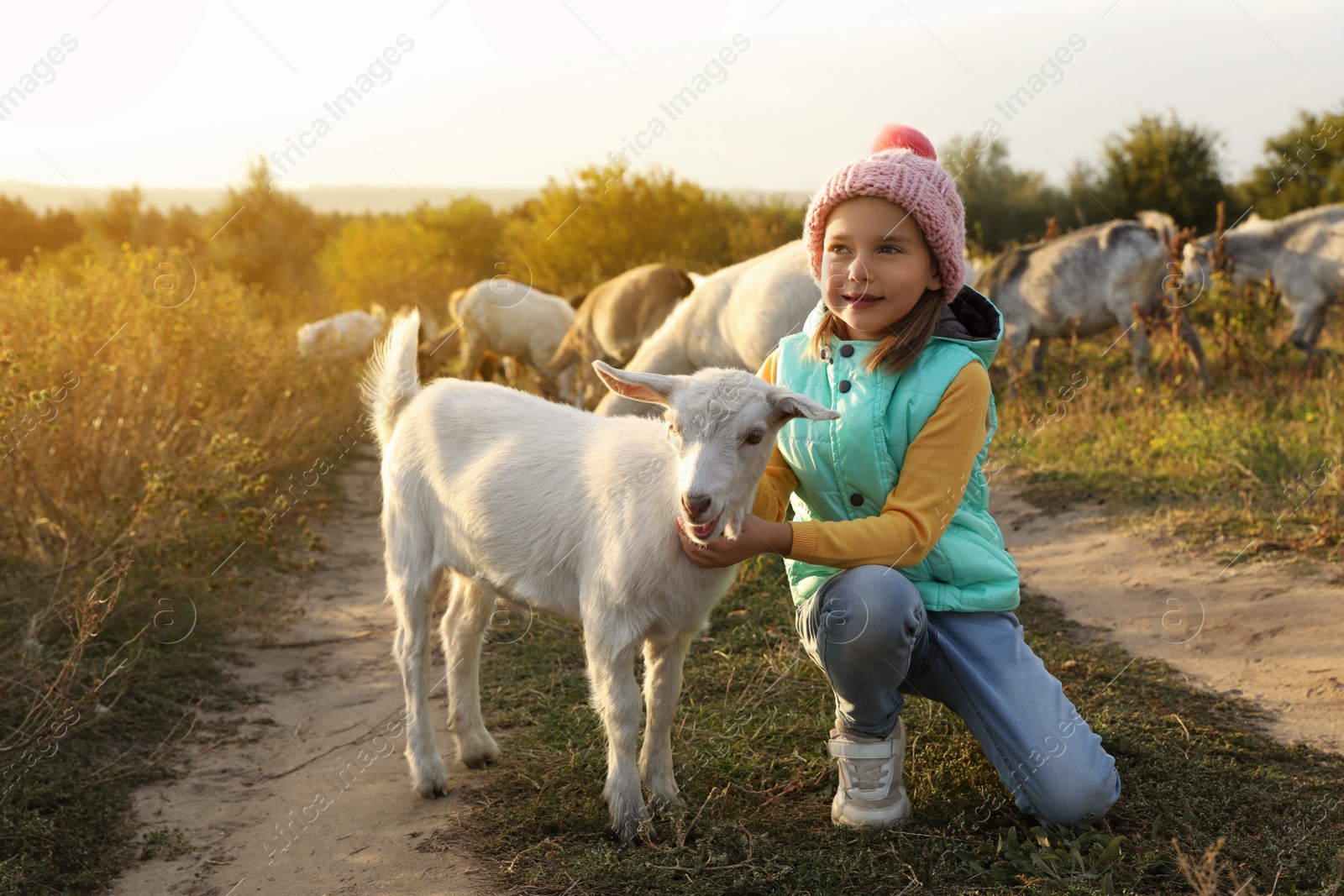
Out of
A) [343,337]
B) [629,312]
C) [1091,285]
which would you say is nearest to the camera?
[1091,285]

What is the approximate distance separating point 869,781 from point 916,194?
→ 67.1 inches

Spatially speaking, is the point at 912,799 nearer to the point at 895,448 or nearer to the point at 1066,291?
the point at 895,448

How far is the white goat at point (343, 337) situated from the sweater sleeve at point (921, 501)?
7.41 metres

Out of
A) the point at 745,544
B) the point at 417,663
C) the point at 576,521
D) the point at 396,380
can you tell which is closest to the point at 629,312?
the point at 396,380

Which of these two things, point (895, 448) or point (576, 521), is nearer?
point (895, 448)

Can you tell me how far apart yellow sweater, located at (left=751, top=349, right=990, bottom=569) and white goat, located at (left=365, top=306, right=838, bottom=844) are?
0.25 m

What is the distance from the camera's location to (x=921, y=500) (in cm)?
277

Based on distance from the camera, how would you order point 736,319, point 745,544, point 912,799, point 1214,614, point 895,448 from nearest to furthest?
point 745,544 → point 895,448 → point 912,799 → point 1214,614 → point 736,319

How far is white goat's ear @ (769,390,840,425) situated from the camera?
2576 millimetres

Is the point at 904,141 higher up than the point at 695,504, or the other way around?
the point at 904,141

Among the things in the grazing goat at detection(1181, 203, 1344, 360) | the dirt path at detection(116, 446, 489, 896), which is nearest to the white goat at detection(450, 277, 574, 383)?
the grazing goat at detection(1181, 203, 1344, 360)

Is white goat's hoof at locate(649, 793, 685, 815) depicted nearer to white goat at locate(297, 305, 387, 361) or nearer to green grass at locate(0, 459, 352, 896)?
green grass at locate(0, 459, 352, 896)

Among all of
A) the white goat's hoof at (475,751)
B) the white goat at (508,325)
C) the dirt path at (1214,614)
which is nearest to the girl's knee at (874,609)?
the white goat's hoof at (475,751)

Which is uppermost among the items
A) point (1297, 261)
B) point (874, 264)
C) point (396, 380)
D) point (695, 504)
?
point (1297, 261)
